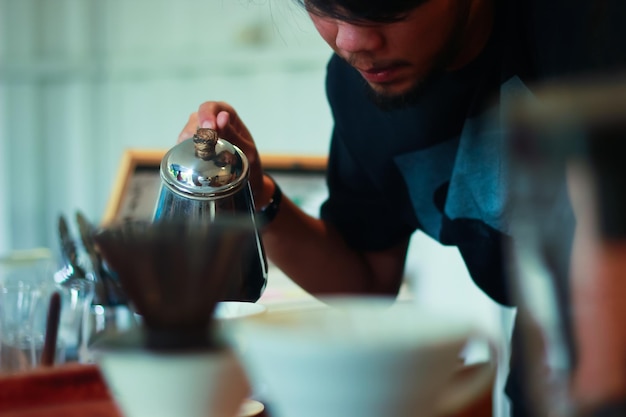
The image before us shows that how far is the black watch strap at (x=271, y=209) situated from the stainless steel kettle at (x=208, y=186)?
0.23 metres

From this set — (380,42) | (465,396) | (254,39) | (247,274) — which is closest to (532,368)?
(465,396)

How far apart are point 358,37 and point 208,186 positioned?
199mm

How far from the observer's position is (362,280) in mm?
991

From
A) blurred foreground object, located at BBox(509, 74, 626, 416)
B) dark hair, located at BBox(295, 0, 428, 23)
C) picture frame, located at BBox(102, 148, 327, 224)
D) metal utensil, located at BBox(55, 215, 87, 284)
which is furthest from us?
picture frame, located at BBox(102, 148, 327, 224)

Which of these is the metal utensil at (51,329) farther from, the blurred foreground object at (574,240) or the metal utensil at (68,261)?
the blurred foreground object at (574,240)

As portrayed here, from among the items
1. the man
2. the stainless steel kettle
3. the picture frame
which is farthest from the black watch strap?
the picture frame

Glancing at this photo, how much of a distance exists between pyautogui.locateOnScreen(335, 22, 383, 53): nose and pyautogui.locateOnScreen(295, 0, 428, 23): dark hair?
0.01 m

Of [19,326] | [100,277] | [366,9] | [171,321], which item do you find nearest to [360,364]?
[171,321]

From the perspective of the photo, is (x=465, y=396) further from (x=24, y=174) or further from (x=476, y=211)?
(x=24, y=174)

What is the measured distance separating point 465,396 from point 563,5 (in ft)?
1.35

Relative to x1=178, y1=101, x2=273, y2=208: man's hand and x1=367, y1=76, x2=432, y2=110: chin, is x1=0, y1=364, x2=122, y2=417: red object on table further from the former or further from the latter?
x1=367, y1=76, x2=432, y2=110: chin

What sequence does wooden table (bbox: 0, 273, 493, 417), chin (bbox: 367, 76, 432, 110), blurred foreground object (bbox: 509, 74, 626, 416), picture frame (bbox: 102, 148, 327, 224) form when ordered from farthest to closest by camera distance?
picture frame (bbox: 102, 148, 327, 224) → chin (bbox: 367, 76, 432, 110) → wooden table (bbox: 0, 273, 493, 417) → blurred foreground object (bbox: 509, 74, 626, 416)

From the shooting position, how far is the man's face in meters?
0.64

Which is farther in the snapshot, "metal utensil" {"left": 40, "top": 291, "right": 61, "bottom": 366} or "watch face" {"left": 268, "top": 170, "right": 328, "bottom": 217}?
"watch face" {"left": 268, "top": 170, "right": 328, "bottom": 217}
